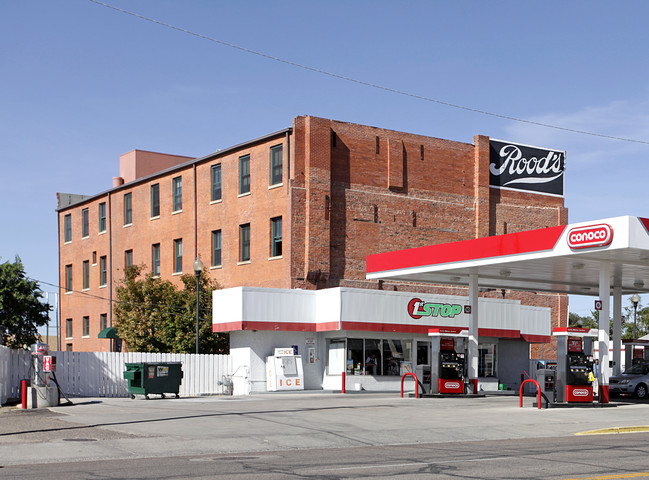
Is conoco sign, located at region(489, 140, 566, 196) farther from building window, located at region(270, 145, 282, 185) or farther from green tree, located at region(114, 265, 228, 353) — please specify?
green tree, located at region(114, 265, 228, 353)

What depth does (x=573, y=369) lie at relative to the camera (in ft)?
86.1

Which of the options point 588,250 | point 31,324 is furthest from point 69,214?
point 588,250

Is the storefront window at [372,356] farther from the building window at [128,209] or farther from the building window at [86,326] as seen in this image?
the building window at [86,326]

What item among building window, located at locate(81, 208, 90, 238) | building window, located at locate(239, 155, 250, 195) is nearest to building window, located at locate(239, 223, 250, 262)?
building window, located at locate(239, 155, 250, 195)

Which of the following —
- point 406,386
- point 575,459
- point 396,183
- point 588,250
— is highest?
point 396,183

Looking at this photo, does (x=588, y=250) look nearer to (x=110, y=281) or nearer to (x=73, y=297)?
(x=110, y=281)

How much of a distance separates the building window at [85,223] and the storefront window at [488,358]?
28.5 meters

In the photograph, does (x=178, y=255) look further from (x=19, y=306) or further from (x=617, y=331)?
(x=617, y=331)

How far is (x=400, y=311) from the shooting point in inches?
1522

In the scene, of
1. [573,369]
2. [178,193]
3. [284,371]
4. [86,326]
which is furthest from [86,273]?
[573,369]

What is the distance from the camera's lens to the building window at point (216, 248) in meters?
45.8

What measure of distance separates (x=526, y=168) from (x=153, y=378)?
89.8 ft

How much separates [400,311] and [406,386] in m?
3.28

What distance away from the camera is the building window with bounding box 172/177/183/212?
48.7 metres
